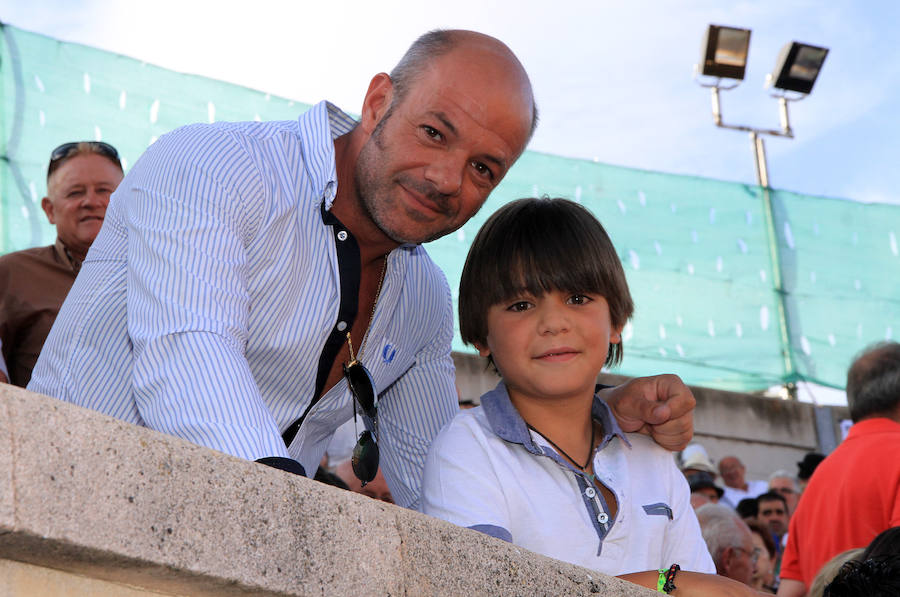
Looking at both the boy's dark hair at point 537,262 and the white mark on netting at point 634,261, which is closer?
the boy's dark hair at point 537,262

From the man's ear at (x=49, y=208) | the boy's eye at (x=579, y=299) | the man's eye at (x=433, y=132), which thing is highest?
the man's eye at (x=433, y=132)

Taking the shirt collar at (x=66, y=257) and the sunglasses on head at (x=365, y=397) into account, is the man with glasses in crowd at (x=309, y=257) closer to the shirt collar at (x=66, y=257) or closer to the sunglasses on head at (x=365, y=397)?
the sunglasses on head at (x=365, y=397)

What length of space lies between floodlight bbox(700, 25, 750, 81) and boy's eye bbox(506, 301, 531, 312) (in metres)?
10.5

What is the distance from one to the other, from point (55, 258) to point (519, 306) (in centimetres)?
244

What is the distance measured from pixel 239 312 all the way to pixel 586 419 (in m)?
0.90

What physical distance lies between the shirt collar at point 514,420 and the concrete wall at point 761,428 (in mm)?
6467

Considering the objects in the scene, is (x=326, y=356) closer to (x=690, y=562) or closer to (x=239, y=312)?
(x=239, y=312)

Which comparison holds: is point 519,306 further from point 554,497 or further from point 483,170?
point 554,497

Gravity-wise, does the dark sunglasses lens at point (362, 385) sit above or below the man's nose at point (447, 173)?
below

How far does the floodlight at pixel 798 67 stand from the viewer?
12875 mm

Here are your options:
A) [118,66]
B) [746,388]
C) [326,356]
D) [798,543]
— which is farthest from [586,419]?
[746,388]

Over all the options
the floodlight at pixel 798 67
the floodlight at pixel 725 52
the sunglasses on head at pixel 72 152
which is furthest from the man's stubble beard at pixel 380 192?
the floodlight at pixel 798 67

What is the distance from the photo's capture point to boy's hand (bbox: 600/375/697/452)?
271 cm

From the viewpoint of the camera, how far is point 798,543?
4582 millimetres
